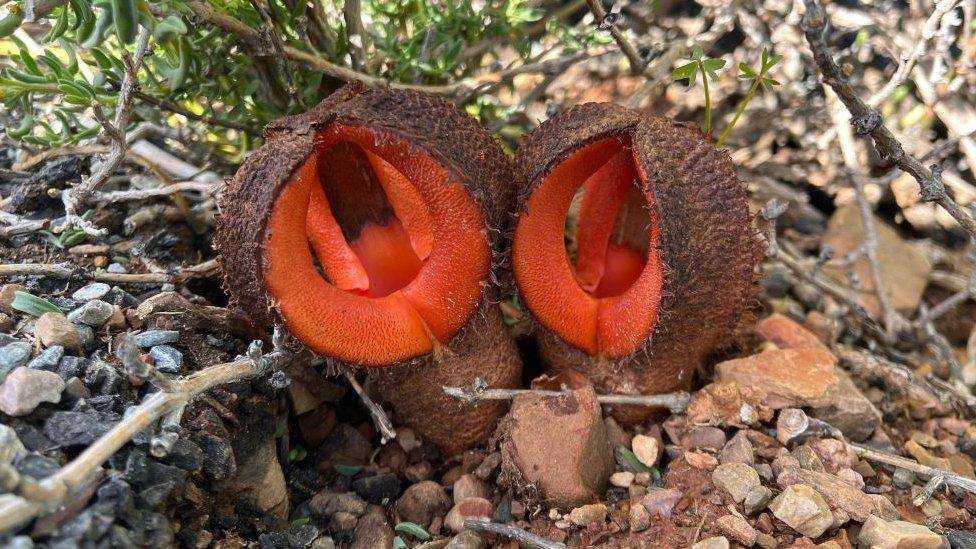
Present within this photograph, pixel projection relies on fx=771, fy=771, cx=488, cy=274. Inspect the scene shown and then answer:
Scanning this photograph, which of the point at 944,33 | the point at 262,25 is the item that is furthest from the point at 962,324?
the point at 262,25

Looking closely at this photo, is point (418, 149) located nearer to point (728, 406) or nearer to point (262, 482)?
point (262, 482)

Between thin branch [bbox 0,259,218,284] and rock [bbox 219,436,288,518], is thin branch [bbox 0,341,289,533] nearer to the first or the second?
rock [bbox 219,436,288,518]

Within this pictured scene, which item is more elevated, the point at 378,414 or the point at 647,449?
the point at 378,414

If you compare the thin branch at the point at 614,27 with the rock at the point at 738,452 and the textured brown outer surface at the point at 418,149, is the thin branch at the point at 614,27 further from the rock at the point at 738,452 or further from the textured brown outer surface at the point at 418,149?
the rock at the point at 738,452

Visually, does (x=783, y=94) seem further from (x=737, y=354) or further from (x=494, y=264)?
(x=494, y=264)

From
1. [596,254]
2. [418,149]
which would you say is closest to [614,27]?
[596,254]
